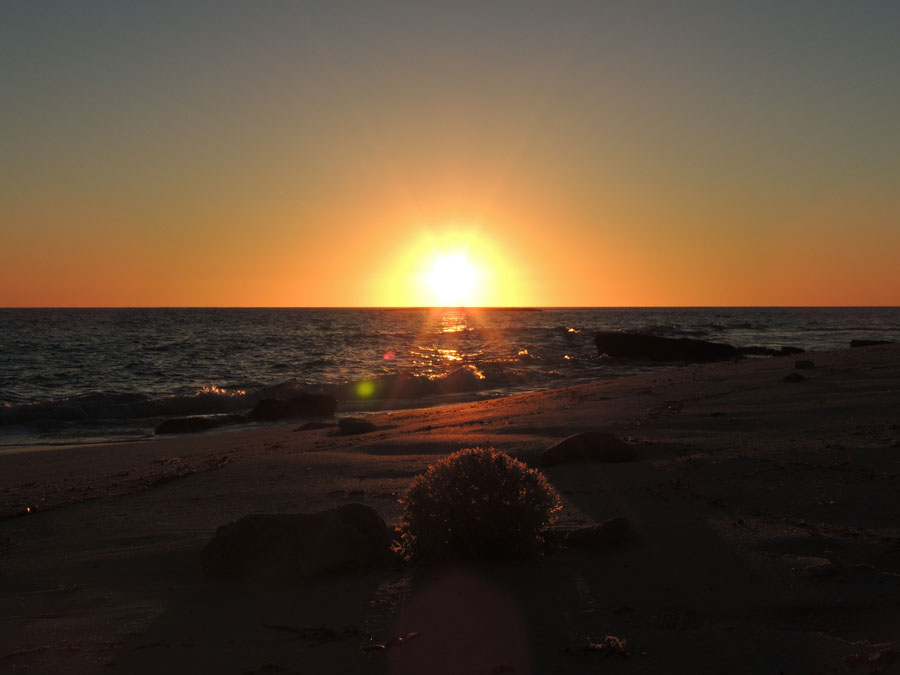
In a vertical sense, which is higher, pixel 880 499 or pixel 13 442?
pixel 880 499

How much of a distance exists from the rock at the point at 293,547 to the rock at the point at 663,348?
97.3 ft

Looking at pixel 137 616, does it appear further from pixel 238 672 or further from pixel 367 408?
pixel 367 408

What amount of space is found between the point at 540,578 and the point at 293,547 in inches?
64.4

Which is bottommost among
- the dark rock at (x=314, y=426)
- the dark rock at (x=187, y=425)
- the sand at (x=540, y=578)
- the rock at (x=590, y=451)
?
the dark rock at (x=187, y=425)

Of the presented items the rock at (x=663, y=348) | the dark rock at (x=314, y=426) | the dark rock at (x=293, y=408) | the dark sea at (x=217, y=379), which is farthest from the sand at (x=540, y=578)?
the rock at (x=663, y=348)

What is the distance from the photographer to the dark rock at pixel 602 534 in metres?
4.68

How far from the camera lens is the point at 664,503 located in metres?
5.65

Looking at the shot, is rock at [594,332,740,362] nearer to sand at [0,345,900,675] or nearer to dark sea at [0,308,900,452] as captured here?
dark sea at [0,308,900,452]

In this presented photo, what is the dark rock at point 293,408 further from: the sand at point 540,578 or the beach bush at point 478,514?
the beach bush at point 478,514

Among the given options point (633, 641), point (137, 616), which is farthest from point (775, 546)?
point (137, 616)

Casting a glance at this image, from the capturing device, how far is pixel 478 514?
4.60 meters

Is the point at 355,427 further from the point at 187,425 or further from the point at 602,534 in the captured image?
the point at 602,534

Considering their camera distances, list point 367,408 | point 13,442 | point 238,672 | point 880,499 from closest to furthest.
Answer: point 238,672 → point 880,499 → point 13,442 → point 367,408

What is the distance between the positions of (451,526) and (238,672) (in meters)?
1.70
